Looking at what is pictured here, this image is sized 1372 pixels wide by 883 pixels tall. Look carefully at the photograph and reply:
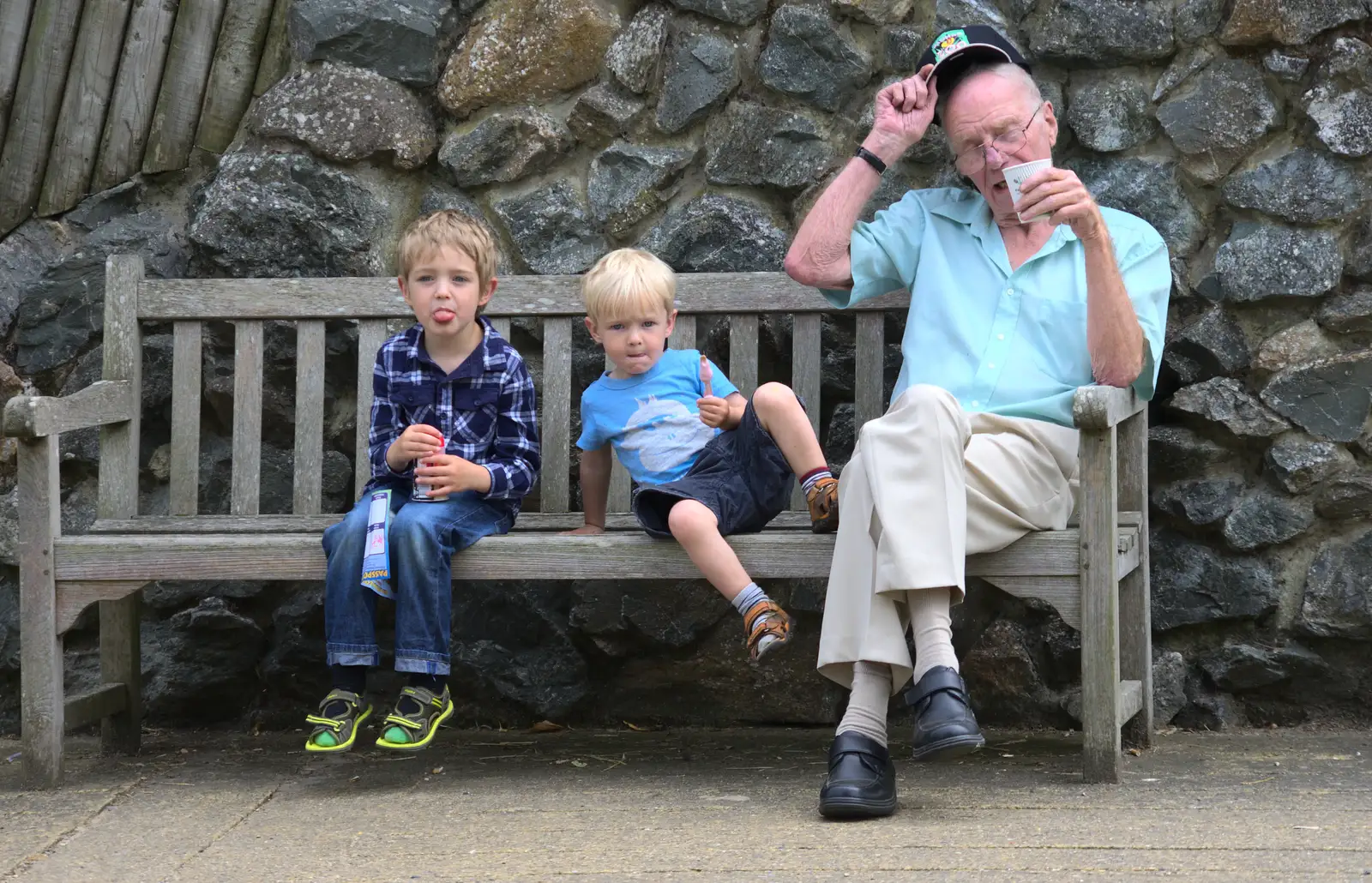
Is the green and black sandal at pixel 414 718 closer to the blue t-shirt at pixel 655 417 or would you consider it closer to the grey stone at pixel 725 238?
the blue t-shirt at pixel 655 417

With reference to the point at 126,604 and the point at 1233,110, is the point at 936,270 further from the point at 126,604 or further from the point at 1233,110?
the point at 126,604

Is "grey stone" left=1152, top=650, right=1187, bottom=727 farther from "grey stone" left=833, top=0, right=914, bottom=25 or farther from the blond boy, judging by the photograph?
"grey stone" left=833, top=0, right=914, bottom=25

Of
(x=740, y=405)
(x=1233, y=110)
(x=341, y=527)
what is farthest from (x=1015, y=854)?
(x=1233, y=110)

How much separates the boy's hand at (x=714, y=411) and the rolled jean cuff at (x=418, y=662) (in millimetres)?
727

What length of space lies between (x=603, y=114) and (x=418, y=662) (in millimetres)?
1447

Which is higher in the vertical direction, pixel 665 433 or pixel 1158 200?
pixel 1158 200

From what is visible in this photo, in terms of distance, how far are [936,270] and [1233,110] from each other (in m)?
0.84

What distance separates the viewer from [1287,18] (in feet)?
11.0

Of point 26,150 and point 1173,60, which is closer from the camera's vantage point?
point 1173,60

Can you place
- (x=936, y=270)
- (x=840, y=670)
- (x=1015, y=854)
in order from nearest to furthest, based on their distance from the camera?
(x=1015, y=854), (x=840, y=670), (x=936, y=270)

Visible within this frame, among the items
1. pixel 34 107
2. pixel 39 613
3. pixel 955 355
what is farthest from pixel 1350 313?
pixel 34 107

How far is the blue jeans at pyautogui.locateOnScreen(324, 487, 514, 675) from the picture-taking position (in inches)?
115

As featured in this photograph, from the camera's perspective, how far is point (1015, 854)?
2.29 metres

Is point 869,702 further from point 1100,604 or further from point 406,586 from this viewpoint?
point 406,586
